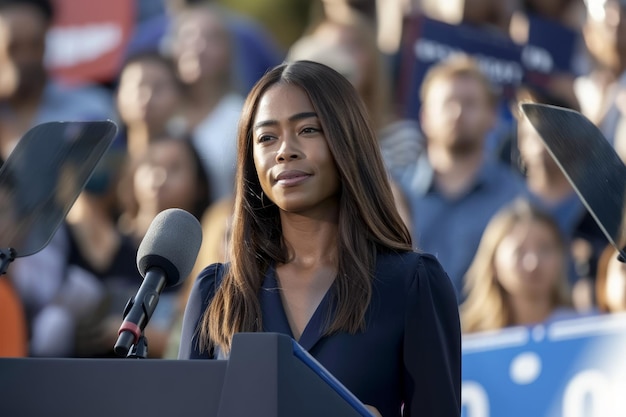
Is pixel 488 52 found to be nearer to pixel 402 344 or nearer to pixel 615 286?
pixel 615 286

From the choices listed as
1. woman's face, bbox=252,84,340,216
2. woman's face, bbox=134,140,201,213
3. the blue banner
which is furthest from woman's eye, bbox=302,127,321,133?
woman's face, bbox=134,140,201,213

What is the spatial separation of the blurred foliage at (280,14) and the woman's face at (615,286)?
2.05m

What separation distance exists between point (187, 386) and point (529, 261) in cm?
398

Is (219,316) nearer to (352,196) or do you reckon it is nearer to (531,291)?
(352,196)

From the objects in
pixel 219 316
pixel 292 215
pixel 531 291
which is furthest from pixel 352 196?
pixel 531 291

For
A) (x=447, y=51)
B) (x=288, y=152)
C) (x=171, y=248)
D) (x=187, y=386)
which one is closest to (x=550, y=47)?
(x=447, y=51)

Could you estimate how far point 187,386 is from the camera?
5.99 ft

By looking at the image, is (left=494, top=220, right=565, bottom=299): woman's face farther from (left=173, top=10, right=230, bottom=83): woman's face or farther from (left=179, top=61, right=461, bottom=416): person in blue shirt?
(left=179, top=61, right=461, bottom=416): person in blue shirt

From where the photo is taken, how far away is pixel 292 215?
8.57 ft

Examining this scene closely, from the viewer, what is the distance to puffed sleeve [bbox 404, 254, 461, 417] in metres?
2.37

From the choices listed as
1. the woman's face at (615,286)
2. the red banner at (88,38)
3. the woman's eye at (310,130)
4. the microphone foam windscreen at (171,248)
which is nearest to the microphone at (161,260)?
the microphone foam windscreen at (171,248)

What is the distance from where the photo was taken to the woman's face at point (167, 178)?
20.2 feet

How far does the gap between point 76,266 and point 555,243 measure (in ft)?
8.01

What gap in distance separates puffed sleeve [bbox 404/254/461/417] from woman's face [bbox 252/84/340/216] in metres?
0.28
